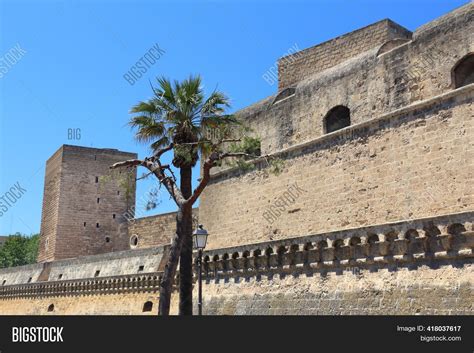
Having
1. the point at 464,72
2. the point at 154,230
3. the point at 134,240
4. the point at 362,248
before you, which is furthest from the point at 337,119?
the point at 134,240

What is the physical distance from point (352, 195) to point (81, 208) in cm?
2113

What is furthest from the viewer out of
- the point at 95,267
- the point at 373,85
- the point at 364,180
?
the point at 95,267

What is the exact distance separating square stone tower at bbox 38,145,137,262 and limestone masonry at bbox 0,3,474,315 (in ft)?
35.5

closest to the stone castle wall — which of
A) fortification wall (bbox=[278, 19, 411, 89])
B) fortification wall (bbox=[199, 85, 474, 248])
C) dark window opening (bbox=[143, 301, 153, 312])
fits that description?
fortification wall (bbox=[199, 85, 474, 248])

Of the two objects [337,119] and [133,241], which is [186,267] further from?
[133,241]

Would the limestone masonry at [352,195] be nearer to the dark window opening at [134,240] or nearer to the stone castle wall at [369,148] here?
the stone castle wall at [369,148]

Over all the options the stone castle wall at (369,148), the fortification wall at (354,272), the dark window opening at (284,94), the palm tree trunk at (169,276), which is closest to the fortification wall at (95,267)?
the stone castle wall at (369,148)

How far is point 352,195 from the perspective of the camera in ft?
44.0

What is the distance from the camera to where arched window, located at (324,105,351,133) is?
14.6 m

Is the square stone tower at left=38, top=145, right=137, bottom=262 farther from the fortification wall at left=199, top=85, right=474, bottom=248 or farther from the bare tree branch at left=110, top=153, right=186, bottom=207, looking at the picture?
the bare tree branch at left=110, top=153, right=186, bottom=207

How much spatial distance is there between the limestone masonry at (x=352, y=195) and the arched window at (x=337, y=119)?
0.04 m

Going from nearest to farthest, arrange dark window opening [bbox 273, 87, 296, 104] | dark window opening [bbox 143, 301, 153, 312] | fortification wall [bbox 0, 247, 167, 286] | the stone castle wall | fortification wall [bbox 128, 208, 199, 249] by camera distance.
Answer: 1. the stone castle wall
2. dark window opening [bbox 273, 87, 296, 104]
3. dark window opening [bbox 143, 301, 153, 312]
4. fortification wall [bbox 0, 247, 167, 286]
5. fortification wall [bbox 128, 208, 199, 249]

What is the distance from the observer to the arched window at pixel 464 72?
11930 millimetres
